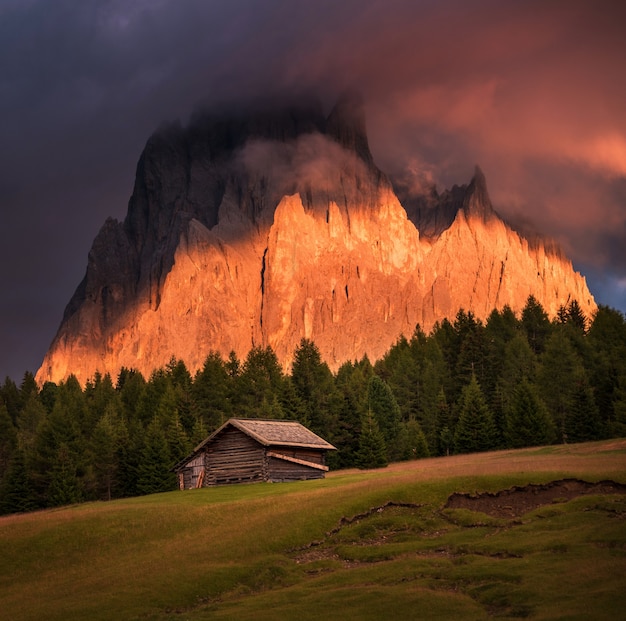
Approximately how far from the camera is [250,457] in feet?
188

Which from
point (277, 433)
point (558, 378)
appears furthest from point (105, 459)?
point (558, 378)

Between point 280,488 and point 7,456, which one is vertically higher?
point 7,456

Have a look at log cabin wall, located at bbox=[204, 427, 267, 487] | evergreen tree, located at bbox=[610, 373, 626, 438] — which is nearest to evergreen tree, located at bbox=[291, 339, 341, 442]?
log cabin wall, located at bbox=[204, 427, 267, 487]

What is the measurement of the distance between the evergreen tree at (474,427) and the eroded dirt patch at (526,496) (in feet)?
136

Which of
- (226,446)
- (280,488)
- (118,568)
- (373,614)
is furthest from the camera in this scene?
(226,446)

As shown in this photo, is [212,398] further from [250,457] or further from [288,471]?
[288,471]

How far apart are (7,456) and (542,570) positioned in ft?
268

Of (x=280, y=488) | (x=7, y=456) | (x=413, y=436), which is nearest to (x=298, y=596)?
(x=280, y=488)

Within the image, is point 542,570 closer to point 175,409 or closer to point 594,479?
point 594,479

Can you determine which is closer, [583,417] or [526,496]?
[526,496]

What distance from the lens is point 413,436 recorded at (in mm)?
82125

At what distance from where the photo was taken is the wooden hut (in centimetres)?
5656

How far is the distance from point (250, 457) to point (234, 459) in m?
1.50

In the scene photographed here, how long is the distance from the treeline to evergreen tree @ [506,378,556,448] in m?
0.10
